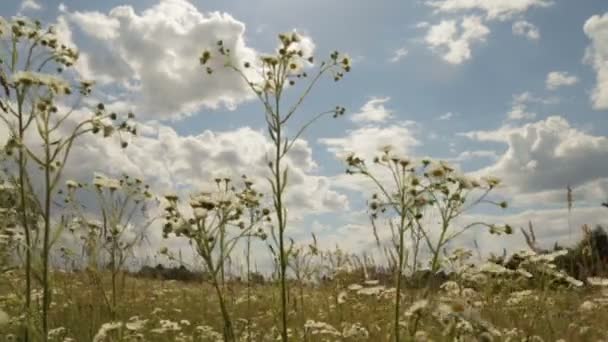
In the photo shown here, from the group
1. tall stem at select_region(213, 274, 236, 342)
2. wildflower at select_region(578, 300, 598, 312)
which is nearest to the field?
wildflower at select_region(578, 300, 598, 312)

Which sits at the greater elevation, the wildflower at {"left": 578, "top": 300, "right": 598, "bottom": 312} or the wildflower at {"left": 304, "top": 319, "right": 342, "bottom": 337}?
the wildflower at {"left": 304, "top": 319, "right": 342, "bottom": 337}

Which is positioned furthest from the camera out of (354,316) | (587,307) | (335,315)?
(335,315)

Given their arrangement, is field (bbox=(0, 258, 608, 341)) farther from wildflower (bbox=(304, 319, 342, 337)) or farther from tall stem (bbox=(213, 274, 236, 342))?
tall stem (bbox=(213, 274, 236, 342))

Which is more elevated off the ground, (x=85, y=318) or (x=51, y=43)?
(x=51, y=43)

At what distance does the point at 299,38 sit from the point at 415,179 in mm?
1269

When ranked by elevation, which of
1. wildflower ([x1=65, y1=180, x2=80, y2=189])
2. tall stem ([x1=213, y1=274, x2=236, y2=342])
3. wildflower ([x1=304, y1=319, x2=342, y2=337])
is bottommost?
wildflower ([x1=304, y1=319, x2=342, y2=337])

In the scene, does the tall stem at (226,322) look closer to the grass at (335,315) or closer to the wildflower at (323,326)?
the grass at (335,315)

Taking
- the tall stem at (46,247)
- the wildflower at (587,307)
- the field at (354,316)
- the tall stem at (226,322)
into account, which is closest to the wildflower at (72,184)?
the field at (354,316)

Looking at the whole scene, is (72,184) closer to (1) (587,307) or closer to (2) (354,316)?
(2) (354,316)

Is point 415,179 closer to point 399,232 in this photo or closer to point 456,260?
point 399,232

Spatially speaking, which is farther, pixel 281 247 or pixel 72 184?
pixel 72 184

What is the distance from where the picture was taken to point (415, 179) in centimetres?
358

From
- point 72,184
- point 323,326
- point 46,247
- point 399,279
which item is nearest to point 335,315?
point 323,326

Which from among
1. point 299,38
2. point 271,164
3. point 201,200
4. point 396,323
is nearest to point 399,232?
point 396,323
